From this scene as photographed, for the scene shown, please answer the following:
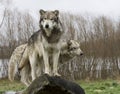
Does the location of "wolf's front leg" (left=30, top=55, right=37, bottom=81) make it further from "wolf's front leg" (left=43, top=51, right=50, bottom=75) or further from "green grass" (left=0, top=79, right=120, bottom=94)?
"green grass" (left=0, top=79, right=120, bottom=94)

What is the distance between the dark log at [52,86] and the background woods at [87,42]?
19.4m

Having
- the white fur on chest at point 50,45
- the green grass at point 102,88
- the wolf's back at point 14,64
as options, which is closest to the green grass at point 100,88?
the green grass at point 102,88

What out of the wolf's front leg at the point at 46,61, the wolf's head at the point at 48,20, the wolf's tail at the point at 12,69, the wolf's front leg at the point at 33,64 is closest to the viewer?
the wolf's head at the point at 48,20

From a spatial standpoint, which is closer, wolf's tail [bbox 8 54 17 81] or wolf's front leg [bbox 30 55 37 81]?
wolf's front leg [bbox 30 55 37 81]

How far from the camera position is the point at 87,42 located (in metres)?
25.5

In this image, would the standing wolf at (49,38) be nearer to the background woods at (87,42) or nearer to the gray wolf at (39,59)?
the gray wolf at (39,59)

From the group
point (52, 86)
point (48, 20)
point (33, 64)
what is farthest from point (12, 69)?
point (52, 86)

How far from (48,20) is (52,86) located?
1007mm

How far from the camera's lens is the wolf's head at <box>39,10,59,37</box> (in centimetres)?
483

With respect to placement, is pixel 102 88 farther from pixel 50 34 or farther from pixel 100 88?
pixel 50 34

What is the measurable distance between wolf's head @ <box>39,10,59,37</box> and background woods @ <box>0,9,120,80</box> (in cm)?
1883

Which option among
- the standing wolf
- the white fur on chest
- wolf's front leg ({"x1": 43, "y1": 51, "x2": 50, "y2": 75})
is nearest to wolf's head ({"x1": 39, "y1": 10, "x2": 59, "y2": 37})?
the standing wolf

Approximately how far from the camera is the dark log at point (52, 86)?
4207 mm

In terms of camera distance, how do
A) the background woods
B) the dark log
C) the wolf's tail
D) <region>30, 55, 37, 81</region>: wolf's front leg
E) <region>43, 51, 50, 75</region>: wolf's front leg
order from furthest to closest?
1. the background woods
2. the wolf's tail
3. <region>30, 55, 37, 81</region>: wolf's front leg
4. <region>43, 51, 50, 75</region>: wolf's front leg
5. the dark log
